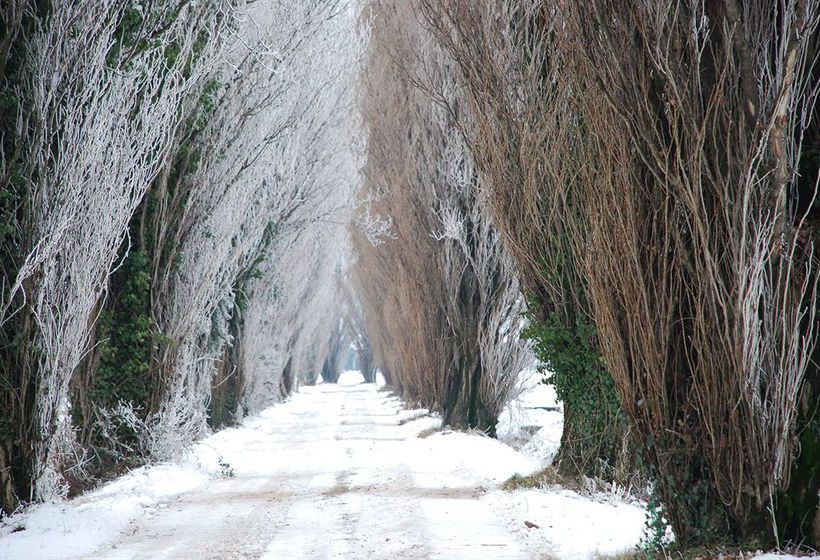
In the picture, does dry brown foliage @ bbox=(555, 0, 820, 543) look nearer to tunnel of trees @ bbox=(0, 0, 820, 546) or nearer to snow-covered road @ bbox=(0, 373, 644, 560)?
tunnel of trees @ bbox=(0, 0, 820, 546)

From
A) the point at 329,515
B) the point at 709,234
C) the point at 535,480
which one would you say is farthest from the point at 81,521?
the point at 709,234

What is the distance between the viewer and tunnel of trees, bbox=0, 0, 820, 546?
5.01 metres

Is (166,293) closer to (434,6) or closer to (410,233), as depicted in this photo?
(434,6)

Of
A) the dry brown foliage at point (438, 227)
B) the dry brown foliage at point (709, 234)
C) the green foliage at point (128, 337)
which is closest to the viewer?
the dry brown foliage at point (709, 234)

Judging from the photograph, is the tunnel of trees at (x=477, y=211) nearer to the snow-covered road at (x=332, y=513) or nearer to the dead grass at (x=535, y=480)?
the dead grass at (x=535, y=480)

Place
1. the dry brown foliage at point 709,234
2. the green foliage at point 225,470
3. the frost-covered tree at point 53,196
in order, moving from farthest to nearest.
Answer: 1. the green foliage at point 225,470
2. the frost-covered tree at point 53,196
3. the dry brown foliage at point 709,234

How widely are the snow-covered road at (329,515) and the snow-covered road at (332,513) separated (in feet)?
0.05

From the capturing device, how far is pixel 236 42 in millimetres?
12055

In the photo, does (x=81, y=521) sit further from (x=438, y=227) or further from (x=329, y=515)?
(x=438, y=227)

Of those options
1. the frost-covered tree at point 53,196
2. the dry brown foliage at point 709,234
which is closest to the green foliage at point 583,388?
the dry brown foliage at point 709,234

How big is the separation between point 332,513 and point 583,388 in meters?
2.75

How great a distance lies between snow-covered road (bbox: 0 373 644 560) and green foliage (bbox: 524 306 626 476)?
0.70m

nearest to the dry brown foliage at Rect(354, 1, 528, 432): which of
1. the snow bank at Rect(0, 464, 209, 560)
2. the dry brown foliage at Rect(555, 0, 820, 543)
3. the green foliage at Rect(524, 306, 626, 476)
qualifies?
the green foliage at Rect(524, 306, 626, 476)

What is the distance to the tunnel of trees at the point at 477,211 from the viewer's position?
5008mm
